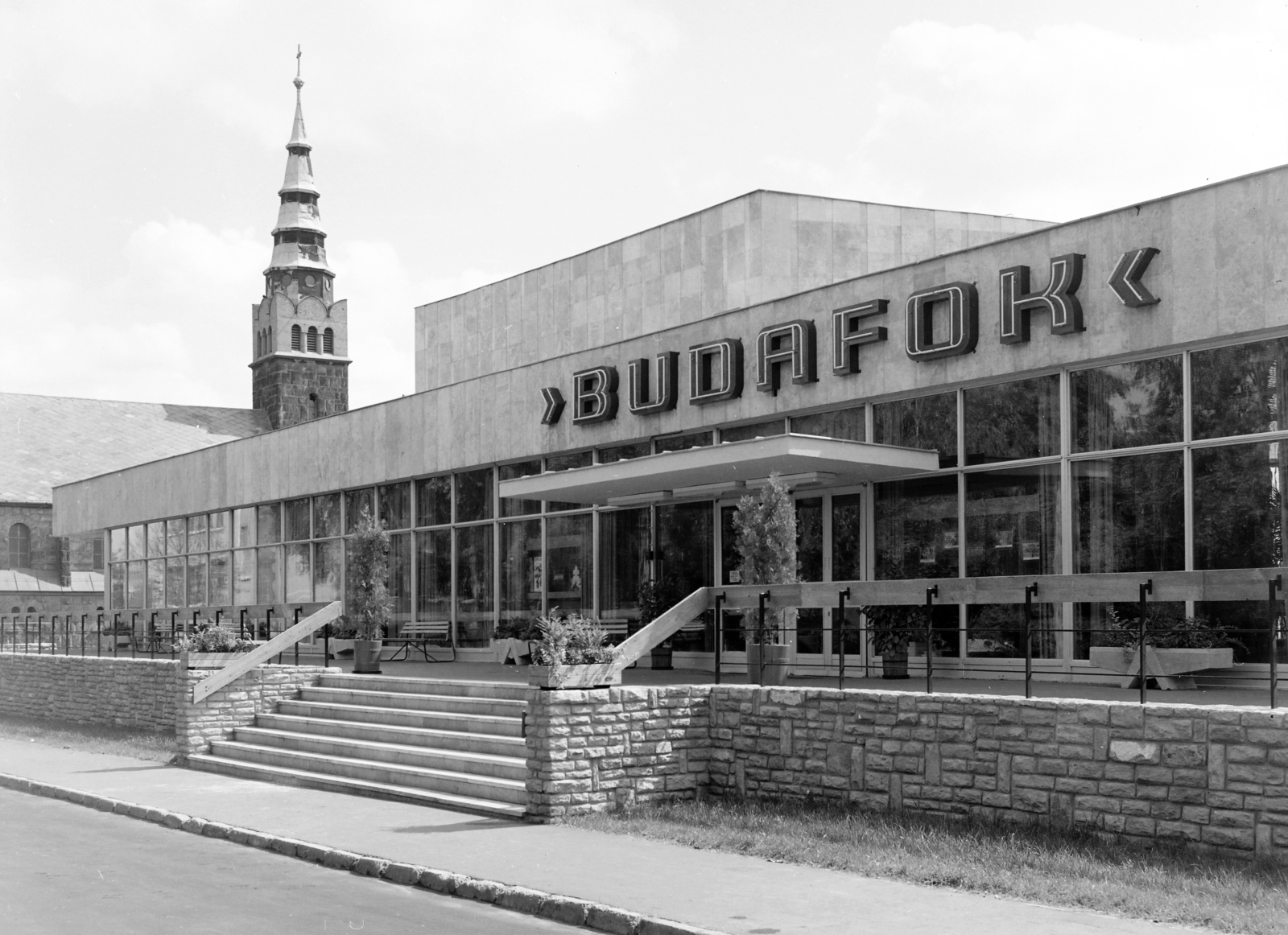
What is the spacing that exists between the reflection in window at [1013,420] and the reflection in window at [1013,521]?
0.24 m

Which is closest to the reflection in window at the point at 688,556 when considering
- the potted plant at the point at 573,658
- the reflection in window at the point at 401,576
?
the potted plant at the point at 573,658

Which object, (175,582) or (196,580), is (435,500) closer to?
(196,580)

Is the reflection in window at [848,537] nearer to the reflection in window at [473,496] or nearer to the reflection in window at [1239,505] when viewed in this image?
the reflection in window at [1239,505]

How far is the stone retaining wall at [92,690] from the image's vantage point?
24.1 m

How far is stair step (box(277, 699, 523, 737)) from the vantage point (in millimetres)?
16297

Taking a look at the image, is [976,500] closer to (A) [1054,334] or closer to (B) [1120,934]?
(A) [1054,334]

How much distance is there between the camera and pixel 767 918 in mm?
8984

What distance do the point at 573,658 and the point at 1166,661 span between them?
6004mm

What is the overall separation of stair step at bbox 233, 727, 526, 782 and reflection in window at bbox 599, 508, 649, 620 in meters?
6.55

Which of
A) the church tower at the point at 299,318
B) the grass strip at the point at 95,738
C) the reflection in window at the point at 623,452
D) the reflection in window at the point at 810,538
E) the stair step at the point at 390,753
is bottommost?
the grass strip at the point at 95,738

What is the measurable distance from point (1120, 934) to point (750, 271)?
A: 59.5ft

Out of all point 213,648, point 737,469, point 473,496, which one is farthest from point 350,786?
point 473,496

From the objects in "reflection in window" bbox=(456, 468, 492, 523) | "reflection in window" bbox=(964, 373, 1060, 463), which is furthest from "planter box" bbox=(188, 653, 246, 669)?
"reflection in window" bbox=(964, 373, 1060, 463)

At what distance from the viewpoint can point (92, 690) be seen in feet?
87.4
